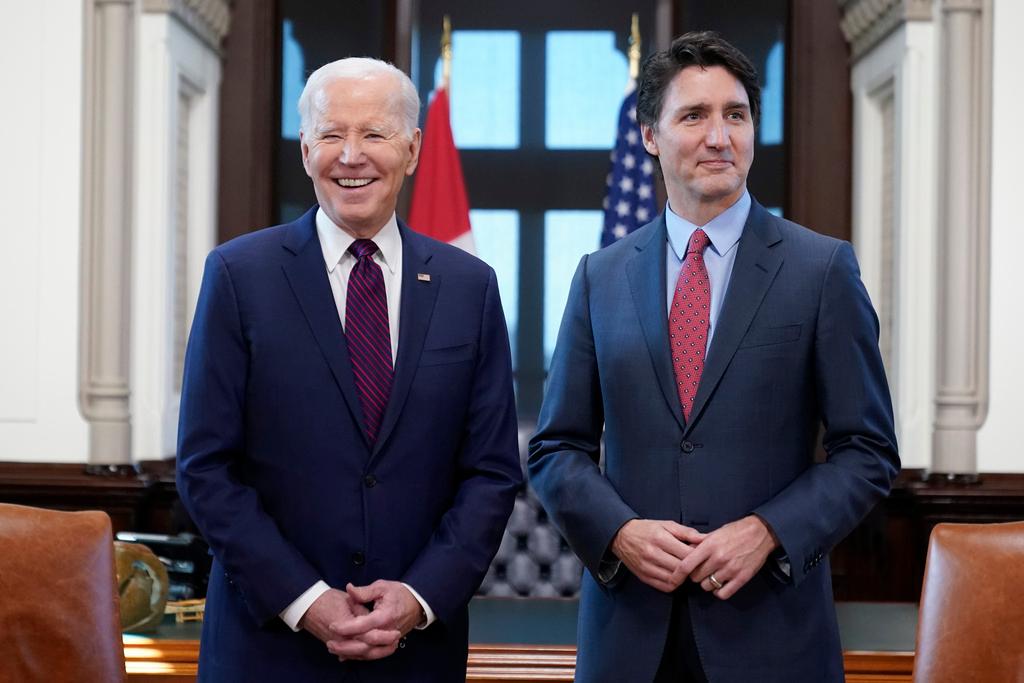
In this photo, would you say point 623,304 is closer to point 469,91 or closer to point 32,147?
point 32,147

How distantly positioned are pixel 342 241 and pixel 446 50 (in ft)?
12.1

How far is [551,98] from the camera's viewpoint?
254 inches

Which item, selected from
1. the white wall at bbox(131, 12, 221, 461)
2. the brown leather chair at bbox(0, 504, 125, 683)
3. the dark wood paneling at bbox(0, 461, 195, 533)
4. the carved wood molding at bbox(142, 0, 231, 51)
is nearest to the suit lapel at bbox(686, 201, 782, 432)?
the brown leather chair at bbox(0, 504, 125, 683)

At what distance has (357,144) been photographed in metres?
2.05

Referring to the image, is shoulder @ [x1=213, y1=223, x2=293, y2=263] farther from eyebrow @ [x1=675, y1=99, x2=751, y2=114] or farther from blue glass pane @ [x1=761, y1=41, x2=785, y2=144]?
blue glass pane @ [x1=761, y1=41, x2=785, y2=144]

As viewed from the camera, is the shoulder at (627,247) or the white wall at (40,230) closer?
A: the shoulder at (627,247)

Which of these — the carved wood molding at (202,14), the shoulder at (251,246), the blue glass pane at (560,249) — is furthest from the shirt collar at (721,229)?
the blue glass pane at (560,249)

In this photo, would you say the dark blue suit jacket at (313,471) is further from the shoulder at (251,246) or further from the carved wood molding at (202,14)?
the carved wood molding at (202,14)

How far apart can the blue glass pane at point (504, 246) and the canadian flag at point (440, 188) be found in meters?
0.61

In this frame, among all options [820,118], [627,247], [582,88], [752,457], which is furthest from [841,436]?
[582,88]

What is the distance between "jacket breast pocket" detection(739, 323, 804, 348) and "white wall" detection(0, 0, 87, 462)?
133 inches

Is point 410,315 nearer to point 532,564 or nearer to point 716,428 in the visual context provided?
point 716,428

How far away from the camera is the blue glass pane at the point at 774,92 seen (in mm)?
5637

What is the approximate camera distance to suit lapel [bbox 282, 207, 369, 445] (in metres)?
2.05
